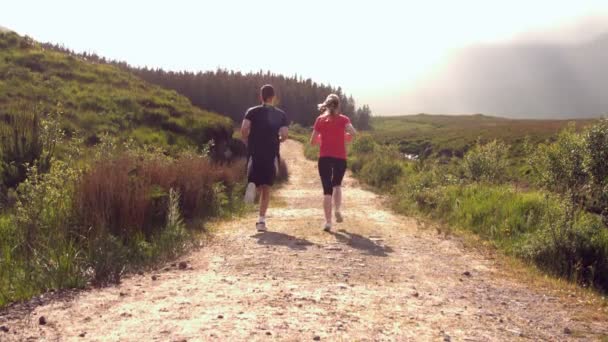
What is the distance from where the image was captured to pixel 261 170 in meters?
8.08

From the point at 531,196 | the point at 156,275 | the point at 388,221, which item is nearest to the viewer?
the point at 156,275

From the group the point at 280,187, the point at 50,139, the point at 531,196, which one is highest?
the point at 50,139

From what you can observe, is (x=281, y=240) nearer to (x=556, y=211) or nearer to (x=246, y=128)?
(x=246, y=128)

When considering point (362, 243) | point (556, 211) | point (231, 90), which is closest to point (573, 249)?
point (556, 211)

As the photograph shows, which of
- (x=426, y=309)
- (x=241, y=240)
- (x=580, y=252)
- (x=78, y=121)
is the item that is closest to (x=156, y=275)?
(x=241, y=240)

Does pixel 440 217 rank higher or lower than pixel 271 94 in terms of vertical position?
lower

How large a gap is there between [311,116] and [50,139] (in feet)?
352

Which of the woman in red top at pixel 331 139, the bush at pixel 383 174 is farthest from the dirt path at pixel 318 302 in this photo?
the bush at pixel 383 174

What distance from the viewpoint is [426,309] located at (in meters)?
4.31

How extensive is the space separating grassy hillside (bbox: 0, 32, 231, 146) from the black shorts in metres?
6.14

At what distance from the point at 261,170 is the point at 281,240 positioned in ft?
4.51

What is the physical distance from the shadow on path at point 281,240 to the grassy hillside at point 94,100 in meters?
6.88

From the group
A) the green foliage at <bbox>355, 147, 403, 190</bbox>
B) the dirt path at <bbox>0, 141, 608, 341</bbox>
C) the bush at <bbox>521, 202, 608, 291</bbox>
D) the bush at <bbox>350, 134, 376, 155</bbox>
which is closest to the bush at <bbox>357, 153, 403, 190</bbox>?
the green foliage at <bbox>355, 147, 403, 190</bbox>

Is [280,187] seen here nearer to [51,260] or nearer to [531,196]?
[531,196]
